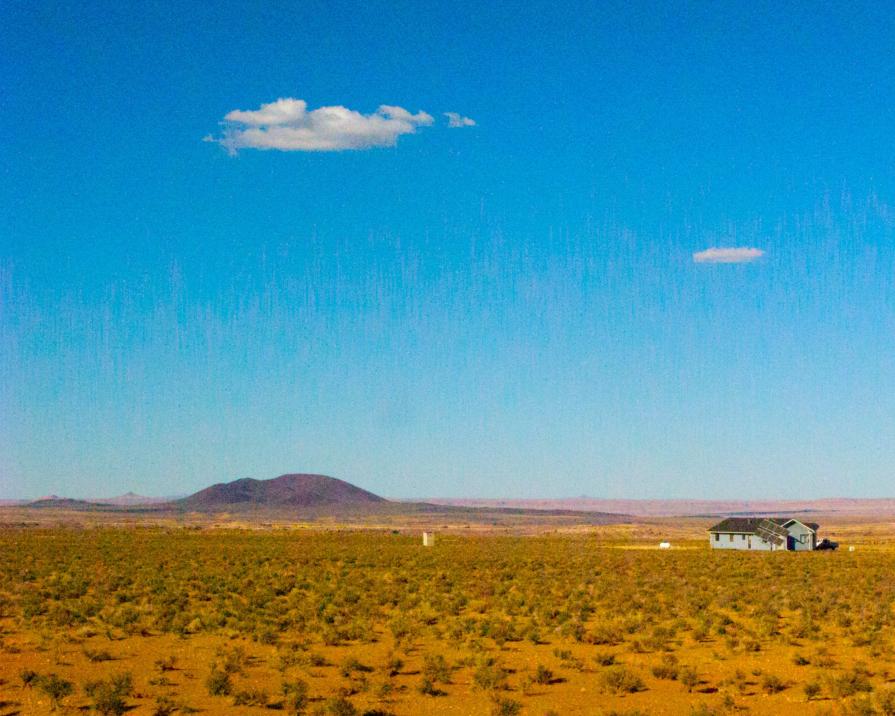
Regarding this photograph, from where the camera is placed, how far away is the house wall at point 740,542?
77.0 metres

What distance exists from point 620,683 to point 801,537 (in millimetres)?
63421

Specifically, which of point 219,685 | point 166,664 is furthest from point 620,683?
point 166,664

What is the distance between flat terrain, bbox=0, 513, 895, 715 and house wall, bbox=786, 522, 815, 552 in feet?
94.9

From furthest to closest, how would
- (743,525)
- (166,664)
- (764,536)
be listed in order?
(743,525)
(764,536)
(166,664)

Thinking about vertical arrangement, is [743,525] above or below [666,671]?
above

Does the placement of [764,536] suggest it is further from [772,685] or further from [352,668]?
[352,668]

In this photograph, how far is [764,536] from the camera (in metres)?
77.8

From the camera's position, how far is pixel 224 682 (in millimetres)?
19594

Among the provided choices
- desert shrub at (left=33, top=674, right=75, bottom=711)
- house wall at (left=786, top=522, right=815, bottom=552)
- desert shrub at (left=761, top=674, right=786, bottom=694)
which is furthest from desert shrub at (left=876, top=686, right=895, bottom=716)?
house wall at (left=786, top=522, right=815, bottom=552)

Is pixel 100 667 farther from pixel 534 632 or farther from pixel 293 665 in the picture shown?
pixel 534 632

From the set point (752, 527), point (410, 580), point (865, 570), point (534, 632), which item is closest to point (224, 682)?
point (534, 632)

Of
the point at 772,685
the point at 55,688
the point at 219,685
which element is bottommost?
the point at 772,685

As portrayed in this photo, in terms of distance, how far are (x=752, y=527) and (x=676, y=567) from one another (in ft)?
90.3

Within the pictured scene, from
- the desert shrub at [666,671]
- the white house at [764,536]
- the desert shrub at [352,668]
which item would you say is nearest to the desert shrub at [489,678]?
the desert shrub at [352,668]
